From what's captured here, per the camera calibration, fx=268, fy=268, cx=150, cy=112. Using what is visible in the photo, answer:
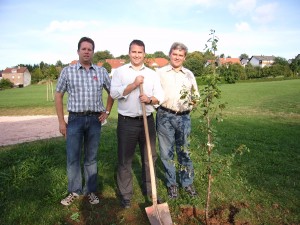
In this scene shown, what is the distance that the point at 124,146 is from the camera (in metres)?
4.40

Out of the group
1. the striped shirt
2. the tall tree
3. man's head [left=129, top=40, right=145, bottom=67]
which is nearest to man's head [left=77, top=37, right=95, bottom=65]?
the striped shirt

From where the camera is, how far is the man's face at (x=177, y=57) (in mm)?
4465

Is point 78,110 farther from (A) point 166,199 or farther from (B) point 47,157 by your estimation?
(B) point 47,157

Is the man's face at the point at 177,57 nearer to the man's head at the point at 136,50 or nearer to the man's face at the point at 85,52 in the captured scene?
the man's head at the point at 136,50

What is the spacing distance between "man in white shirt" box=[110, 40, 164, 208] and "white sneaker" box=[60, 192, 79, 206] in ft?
2.94

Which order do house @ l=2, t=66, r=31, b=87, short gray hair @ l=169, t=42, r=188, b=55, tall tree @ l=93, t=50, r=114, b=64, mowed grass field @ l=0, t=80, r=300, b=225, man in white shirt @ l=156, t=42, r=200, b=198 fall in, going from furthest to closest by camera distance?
1. tall tree @ l=93, t=50, r=114, b=64
2. house @ l=2, t=66, r=31, b=87
3. man in white shirt @ l=156, t=42, r=200, b=198
4. short gray hair @ l=169, t=42, r=188, b=55
5. mowed grass field @ l=0, t=80, r=300, b=225

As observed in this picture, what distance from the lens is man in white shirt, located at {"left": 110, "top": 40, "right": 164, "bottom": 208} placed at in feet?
13.6

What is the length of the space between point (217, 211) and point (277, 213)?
928mm

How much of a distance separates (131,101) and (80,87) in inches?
35.0

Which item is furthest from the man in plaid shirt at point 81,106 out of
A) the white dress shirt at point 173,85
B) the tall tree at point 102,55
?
the tall tree at point 102,55

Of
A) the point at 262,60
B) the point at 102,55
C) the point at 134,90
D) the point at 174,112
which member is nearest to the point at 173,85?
the point at 174,112

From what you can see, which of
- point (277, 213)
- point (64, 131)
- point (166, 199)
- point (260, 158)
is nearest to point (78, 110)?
point (64, 131)

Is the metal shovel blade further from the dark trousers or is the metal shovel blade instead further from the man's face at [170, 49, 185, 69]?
the man's face at [170, 49, 185, 69]

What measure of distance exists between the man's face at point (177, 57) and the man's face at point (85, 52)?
136 cm
